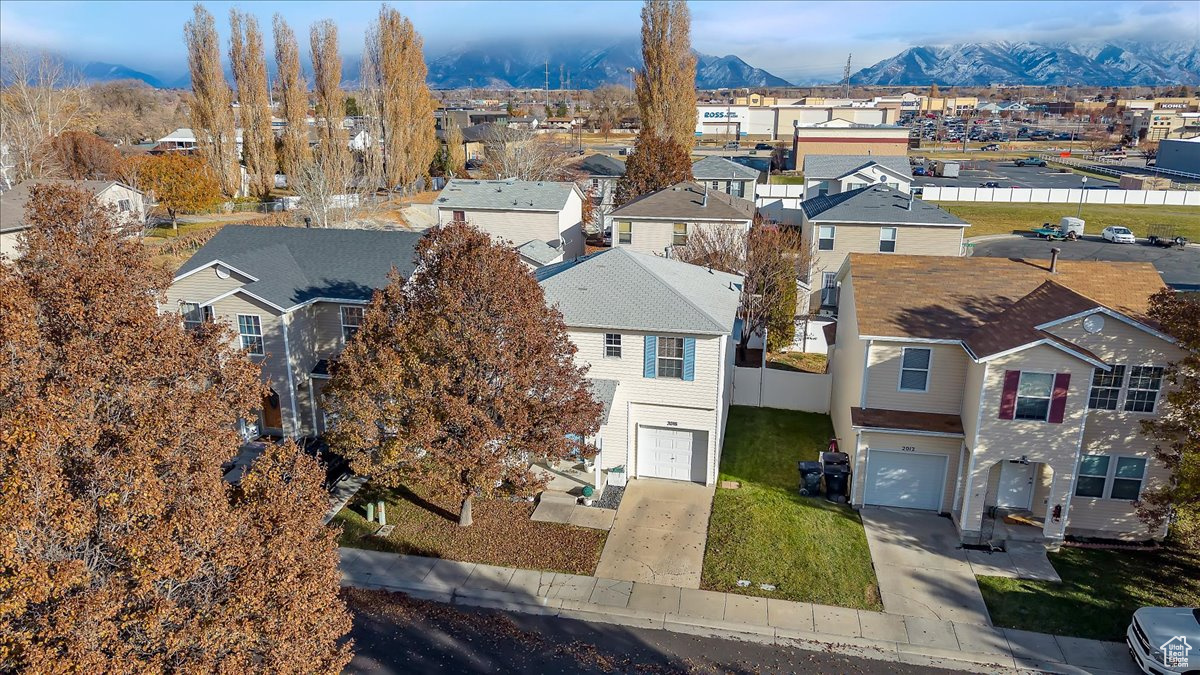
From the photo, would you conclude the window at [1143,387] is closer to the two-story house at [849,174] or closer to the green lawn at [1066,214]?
the two-story house at [849,174]

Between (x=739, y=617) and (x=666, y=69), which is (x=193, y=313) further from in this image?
(x=666, y=69)

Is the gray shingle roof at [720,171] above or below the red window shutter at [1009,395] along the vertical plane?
above

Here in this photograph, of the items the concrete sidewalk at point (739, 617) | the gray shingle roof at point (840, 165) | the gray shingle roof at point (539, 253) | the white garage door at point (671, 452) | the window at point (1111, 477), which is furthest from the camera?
the gray shingle roof at point (840, 165)

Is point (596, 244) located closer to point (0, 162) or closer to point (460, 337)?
point (460, 337)

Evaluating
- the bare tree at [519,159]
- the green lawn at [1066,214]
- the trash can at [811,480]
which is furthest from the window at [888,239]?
the bare tree at [519,159]

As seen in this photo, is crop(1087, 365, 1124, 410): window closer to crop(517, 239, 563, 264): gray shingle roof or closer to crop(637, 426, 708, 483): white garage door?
crop(637, 426, 708, 483): white garage door

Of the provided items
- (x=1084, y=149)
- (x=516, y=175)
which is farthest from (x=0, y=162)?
(x=1084, y=149)

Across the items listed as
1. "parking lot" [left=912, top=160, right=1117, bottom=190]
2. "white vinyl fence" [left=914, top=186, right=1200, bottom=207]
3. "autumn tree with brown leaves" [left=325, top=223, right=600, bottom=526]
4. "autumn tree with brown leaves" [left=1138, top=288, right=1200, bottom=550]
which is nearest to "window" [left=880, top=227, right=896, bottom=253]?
"autumn tree with brown leaves" [left=1138, top=288, right=1200, bottom=550]

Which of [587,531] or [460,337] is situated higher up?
[460,337]
